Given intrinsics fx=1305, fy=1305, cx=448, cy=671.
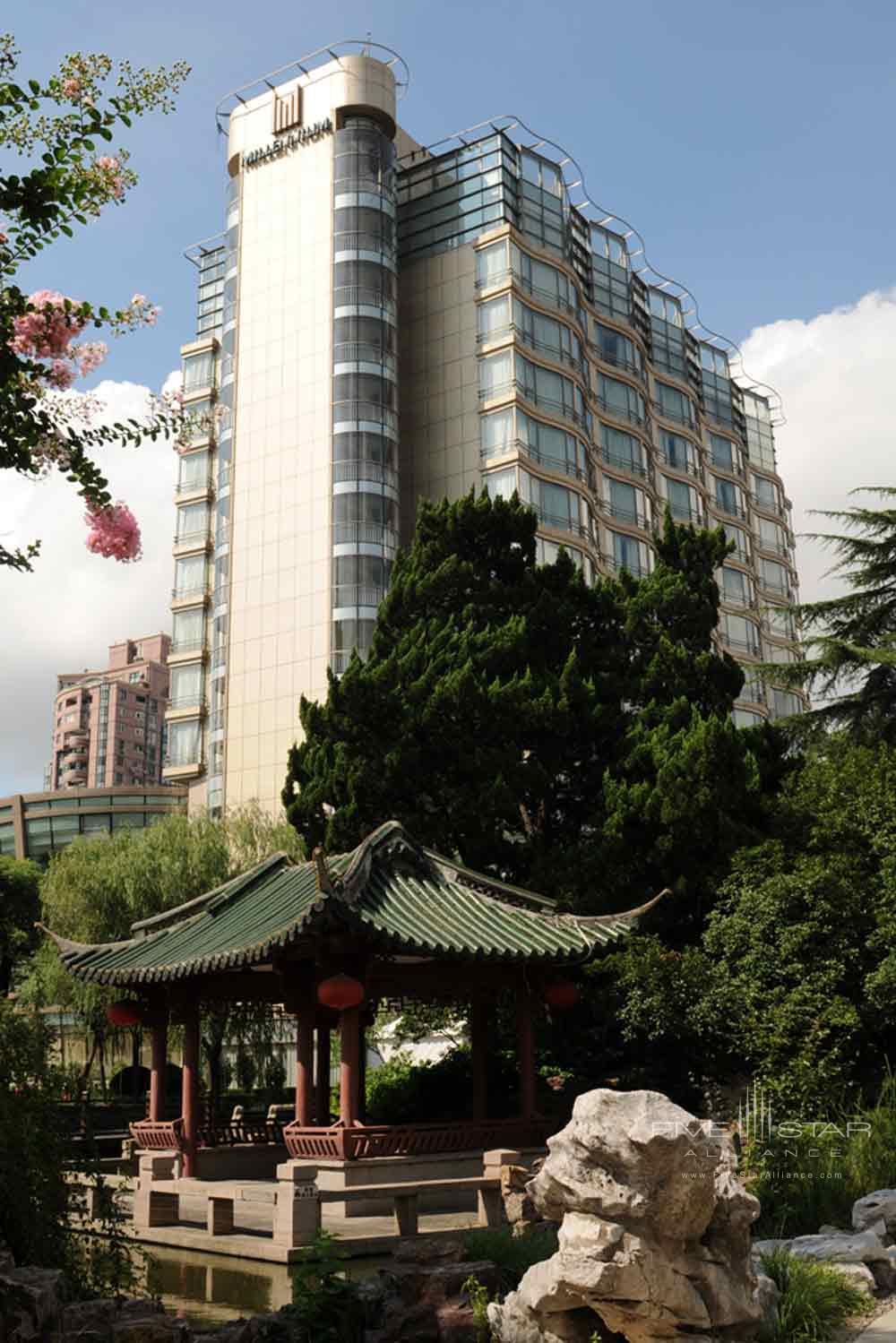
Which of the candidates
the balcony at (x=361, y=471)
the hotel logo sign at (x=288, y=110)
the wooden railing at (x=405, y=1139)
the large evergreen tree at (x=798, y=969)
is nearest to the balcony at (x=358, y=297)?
the balcony at (x=361, y=471)

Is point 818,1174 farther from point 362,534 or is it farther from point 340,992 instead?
point 362,534

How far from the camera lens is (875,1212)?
9594 millimetres

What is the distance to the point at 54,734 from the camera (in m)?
129

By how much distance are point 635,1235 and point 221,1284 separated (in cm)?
541

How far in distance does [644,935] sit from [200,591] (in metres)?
33.1

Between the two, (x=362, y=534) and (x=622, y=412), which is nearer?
(x=362, y=534)

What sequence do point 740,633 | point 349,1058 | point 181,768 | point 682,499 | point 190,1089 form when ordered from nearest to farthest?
point 349,1058 → point 190,1089 → point 181,768 → point 682,499 → point 740,633

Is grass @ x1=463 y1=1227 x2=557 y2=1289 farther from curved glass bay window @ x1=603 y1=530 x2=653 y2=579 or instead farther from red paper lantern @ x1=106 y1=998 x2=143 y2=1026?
curved glass bay window @ x1=603 y1=530 x2=653 y2=579

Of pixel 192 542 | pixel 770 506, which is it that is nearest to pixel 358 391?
pixel 192 542

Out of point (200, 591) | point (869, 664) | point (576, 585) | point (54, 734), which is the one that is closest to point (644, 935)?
A: point (576, 585)

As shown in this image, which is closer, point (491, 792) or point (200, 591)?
point (491, 792)

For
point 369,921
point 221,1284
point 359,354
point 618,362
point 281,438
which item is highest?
point 618,362

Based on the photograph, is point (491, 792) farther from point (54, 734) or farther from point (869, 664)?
point (54, 734)

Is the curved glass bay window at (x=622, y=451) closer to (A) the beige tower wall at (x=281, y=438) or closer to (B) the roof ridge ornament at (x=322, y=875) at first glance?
(A) the beige tower wall at (x=281, y=438)
